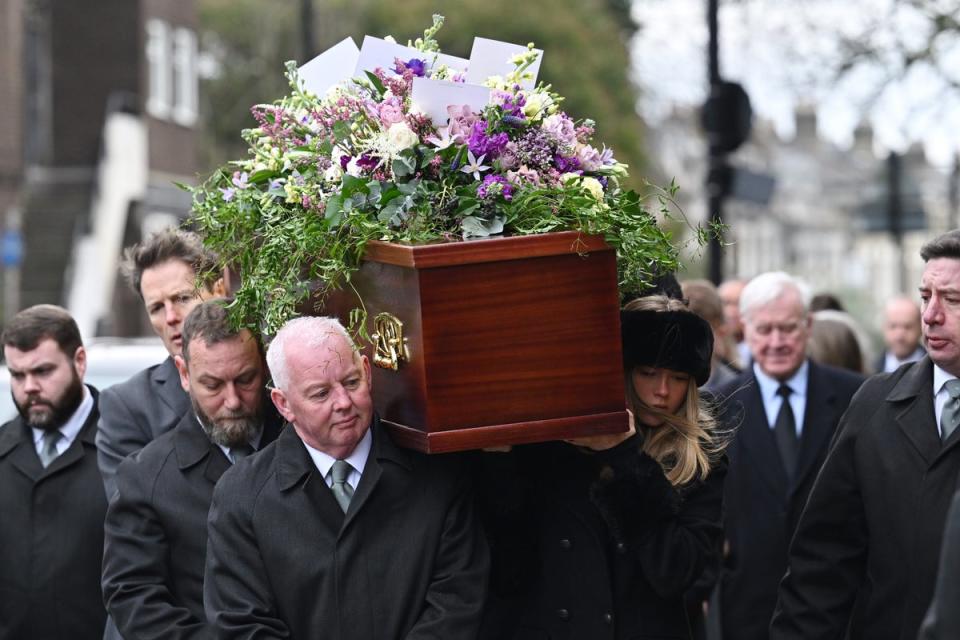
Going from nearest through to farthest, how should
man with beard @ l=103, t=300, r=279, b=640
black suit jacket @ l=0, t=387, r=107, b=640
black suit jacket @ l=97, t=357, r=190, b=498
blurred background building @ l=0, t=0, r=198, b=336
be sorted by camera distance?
man with beard @ l=103, t=300, r=279, b=640 → black suit jacket @ l=97, t=357, r=190, b=498 → black suit jacket @ l=0, t=387, r=107, b=640 → blurred background building @ l=0, t=0, r=198, b=336

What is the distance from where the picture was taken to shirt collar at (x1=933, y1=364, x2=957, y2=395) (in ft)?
16.6

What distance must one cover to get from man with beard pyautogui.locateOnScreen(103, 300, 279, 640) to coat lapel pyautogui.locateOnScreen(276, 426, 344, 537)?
1.73 ft

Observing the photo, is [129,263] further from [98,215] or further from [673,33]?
[98,215]

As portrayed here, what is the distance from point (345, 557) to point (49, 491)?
7.18 feet

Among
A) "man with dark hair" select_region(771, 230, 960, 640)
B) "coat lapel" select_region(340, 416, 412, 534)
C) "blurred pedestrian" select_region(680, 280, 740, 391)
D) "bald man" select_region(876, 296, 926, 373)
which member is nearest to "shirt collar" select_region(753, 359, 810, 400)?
→ "blurred pedestrian" select_region(680, 280, 740, 391)

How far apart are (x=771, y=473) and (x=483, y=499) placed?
2.94m

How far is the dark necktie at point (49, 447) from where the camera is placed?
6504 millimetres

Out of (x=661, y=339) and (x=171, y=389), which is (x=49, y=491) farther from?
(x=661, y=339)

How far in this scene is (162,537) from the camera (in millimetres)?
5227

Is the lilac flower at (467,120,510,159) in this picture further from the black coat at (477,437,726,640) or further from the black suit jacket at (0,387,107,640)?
the black suit jacket at (0,387,107,640)

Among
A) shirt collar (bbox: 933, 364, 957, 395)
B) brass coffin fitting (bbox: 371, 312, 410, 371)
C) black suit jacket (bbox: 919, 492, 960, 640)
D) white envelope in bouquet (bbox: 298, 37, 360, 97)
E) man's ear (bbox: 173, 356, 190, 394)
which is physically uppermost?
white envelope in bouquet (bbox: 298, 37, 360, 97)

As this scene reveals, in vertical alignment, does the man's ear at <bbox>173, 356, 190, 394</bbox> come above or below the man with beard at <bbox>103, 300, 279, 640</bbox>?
above

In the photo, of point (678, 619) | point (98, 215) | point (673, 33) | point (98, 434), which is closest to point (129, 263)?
point (98, 434)

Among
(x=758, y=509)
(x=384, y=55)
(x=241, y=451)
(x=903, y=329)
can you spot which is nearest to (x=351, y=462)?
(x=241, y=451)
